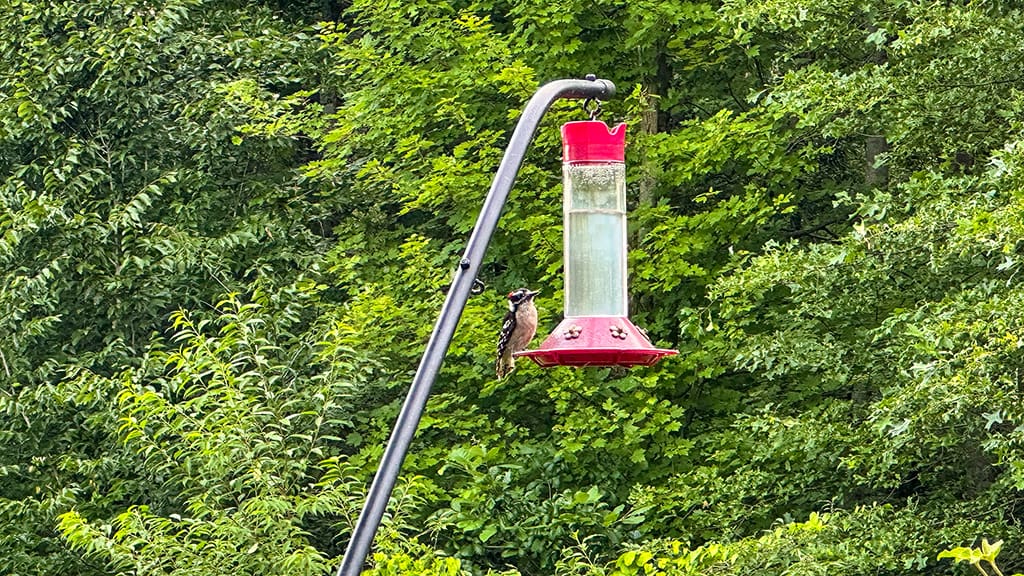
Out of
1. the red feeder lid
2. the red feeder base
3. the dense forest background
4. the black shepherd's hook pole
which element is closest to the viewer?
the black shepherd's hook pole

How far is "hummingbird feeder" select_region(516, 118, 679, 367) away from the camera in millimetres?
4234

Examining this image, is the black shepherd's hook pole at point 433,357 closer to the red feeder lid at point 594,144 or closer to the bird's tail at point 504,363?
the red feeder lid at point 594,144

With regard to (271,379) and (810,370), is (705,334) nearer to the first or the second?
(810,370)

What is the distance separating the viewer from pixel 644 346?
4.23 meters

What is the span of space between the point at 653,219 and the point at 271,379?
3.40 m

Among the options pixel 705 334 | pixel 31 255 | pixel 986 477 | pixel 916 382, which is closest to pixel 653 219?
pixel 705 334

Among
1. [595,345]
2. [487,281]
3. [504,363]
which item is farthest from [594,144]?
[487,281]

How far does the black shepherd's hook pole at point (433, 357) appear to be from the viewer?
11.8ft

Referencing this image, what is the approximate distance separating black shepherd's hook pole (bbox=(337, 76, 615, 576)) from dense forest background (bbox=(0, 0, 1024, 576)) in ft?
18.0

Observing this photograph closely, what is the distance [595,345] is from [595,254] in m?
0.32

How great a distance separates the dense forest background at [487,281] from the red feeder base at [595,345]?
4967 mm

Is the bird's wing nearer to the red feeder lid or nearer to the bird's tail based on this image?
the bird's tail

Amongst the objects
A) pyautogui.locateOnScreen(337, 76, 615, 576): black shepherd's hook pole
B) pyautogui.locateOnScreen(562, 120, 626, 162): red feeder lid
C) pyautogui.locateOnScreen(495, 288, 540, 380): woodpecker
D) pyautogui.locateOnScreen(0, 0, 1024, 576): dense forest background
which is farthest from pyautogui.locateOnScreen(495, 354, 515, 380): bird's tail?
pyautogui.locateOnScreen(0, 0, 1024, 576): dense forest background

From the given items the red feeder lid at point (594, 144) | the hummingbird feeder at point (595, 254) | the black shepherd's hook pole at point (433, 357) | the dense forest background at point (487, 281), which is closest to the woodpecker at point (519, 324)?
the hummingbird feeder at point (595, 254)
